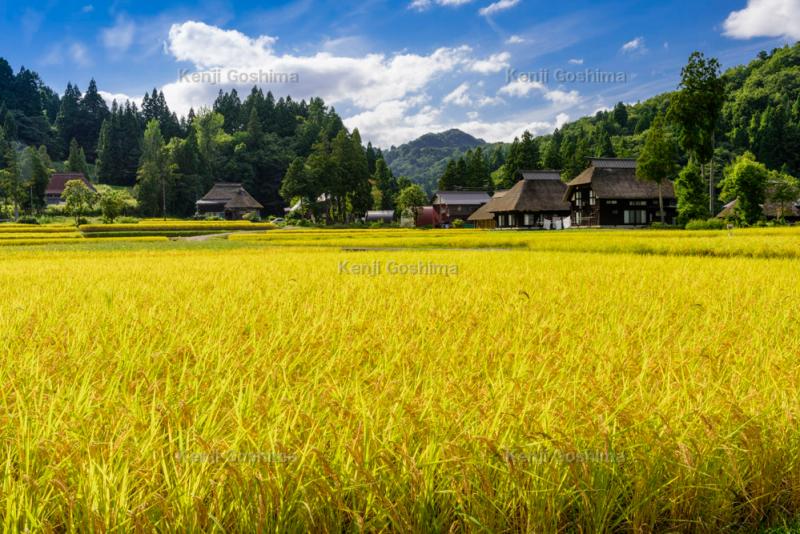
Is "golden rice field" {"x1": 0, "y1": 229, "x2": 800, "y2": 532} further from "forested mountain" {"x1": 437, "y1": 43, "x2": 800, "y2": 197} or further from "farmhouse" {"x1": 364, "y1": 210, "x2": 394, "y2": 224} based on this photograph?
"farmhouse" {"x1": 364, "y1": 210, "x2": 394, "y2": 224}

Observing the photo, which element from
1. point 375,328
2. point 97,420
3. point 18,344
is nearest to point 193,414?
point 97,420

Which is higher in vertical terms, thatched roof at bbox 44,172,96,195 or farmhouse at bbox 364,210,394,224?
thatched roof at bbox 44,172,96,195

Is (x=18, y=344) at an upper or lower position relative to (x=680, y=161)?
lower

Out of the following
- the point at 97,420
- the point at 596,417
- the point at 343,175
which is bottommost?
the point at 596,417

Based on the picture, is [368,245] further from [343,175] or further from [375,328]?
[343,175]

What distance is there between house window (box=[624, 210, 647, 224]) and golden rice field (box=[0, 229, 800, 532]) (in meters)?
47.8

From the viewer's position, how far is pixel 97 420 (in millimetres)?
2154

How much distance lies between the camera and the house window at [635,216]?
1921 inches

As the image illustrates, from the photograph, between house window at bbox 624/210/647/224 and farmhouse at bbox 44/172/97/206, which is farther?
farmhouse at bbox 44/172/97/206

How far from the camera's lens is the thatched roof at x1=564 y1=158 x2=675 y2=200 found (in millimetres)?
47969

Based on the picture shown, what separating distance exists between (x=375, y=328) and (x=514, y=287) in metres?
3.39

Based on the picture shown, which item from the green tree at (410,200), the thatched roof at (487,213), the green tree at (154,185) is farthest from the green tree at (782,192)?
the green tree at (154,185)

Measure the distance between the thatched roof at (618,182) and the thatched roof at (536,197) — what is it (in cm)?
526

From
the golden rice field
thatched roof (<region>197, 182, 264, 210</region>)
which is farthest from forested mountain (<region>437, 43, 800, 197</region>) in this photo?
the golden rice field
